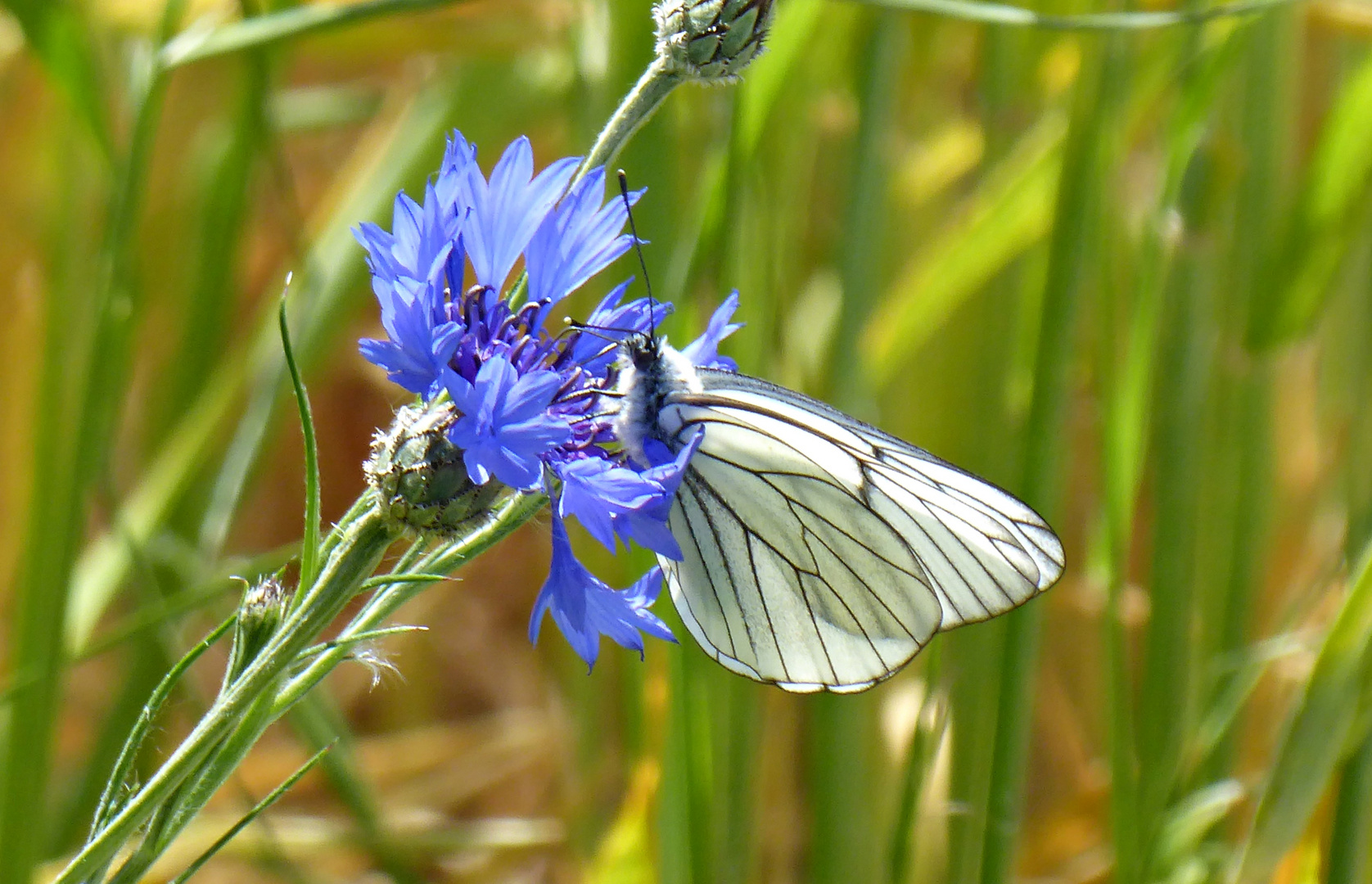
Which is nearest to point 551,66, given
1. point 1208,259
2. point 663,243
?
point 663,243

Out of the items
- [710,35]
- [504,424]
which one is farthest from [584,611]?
[710,35]

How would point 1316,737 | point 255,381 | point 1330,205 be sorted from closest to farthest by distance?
point 1316,737 < point 1330,205 < point 255,381

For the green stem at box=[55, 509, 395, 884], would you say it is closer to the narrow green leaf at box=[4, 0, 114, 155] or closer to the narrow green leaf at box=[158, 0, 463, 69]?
the narrow green leaf at box=[158, 0, 463, 69]

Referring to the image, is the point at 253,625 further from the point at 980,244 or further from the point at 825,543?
the point at 980,244

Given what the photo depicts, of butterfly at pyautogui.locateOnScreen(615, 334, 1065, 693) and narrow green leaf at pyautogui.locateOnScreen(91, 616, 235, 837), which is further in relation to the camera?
butterfly at pyautogui.locateOnScreen(615, 334, 1065, 693)

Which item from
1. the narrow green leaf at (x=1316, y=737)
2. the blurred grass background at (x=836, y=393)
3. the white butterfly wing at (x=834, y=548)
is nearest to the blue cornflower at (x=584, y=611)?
the white butterfly wing at (x=834, y=548)

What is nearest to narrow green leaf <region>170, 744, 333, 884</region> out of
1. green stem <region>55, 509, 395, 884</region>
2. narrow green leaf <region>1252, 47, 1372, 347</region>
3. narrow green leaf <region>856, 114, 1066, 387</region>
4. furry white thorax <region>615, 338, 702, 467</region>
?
green stem <region>55, 509, 395, 884</region>
